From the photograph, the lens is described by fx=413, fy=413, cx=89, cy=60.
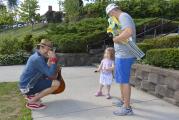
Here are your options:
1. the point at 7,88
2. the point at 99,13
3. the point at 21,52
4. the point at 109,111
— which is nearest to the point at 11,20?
the point at 99,13

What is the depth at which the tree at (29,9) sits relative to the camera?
45531mm

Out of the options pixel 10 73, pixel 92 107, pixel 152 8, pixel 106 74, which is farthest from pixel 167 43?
pixel 152 8

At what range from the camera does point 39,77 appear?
732 cm

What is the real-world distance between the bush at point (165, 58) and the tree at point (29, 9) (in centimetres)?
3845

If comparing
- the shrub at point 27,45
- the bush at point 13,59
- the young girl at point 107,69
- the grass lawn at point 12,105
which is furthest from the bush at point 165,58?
the shrub at point 27,45

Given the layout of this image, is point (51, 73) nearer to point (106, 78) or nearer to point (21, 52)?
point (106, 78)

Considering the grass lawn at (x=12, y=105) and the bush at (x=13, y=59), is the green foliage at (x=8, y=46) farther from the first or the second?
the grass lawn at (x=12, y=105)

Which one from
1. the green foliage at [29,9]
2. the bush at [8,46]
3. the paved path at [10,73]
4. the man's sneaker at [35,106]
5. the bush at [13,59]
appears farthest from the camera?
the green foliage at [29,9]

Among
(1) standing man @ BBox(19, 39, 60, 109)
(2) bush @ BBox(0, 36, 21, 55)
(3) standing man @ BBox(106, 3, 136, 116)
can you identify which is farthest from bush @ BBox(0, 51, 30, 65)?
(3) standing man @ BBox(106, 3, 136, 116)

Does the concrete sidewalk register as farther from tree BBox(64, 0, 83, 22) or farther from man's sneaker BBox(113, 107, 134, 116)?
tree BBox(64, 0, 83, 22)

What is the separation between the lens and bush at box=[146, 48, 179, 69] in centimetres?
745

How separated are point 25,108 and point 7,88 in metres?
2.23

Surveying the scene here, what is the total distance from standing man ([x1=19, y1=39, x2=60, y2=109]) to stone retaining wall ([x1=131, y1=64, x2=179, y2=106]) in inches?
71.1

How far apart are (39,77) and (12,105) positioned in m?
0.76
